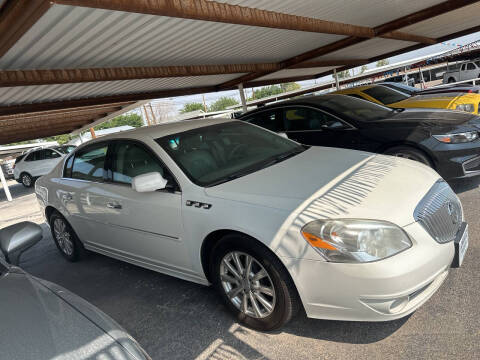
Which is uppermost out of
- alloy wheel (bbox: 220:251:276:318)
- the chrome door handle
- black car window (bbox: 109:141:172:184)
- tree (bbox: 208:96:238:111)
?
tree (bbox: 208:96:238:111)

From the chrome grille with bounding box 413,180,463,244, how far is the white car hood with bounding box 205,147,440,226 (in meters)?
0.05

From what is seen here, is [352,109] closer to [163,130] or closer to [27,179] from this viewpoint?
[163,130]

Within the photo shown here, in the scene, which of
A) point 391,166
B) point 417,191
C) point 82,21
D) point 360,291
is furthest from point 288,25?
point 360,291

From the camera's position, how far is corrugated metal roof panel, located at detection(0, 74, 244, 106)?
287 inches

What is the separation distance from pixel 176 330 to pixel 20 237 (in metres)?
1.35

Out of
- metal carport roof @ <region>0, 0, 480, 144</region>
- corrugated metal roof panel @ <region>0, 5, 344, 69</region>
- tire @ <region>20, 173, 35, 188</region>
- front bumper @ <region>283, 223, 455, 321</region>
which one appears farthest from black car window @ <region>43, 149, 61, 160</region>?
front bumper @ <region>283, 223, 455, 321</region>

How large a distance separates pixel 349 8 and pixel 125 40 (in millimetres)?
4053

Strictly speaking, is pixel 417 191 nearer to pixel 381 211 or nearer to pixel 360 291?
pixel 381 211

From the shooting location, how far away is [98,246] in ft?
13.4

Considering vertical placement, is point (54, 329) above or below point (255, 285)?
above

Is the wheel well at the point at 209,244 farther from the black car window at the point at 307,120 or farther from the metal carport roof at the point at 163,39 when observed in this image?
the black car window at the point at 307,120

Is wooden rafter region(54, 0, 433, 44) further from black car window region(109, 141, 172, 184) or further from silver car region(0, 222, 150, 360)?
silver car region(0, 222, 150, 360)

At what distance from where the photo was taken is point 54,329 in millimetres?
Answer: 1635

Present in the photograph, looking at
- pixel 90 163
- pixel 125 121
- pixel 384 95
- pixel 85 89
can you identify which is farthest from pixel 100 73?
pixel 125 121
